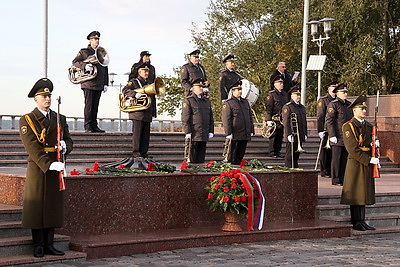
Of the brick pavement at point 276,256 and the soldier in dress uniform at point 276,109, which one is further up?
the soldier in dress uniform at point 276,109

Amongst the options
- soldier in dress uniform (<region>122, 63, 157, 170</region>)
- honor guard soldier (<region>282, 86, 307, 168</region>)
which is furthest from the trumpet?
soldier in dress uniform (<region>122, 63, 157, 170</region>)

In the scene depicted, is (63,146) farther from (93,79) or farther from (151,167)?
→ (93,79)

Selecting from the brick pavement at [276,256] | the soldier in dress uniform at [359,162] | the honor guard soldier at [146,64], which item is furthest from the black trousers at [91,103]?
the brick pavement at [276,256]

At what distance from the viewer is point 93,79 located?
1747 centimetres

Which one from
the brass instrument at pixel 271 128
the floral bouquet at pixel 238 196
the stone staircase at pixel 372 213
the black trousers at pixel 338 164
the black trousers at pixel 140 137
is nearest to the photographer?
the floral bouquet at pixel 238 196

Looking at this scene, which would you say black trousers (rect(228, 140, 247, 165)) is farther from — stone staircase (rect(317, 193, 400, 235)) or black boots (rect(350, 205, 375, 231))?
black boots (rect(350, 205, 375, 231))

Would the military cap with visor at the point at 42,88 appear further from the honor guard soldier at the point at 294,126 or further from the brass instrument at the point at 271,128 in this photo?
the brass instrument at the point at 271,128

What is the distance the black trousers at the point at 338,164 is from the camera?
15.9 meters

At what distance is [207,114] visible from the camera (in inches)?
617

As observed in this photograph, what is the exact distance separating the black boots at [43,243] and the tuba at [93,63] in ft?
26.0

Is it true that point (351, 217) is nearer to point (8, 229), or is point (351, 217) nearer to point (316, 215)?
point (316, 215)

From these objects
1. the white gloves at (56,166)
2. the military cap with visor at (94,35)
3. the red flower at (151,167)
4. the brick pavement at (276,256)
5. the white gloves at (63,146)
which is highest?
the military cap with visor at (94,35)

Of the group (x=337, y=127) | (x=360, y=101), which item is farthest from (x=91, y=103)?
(x=360, y=101)

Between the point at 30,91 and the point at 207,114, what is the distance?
622cm
